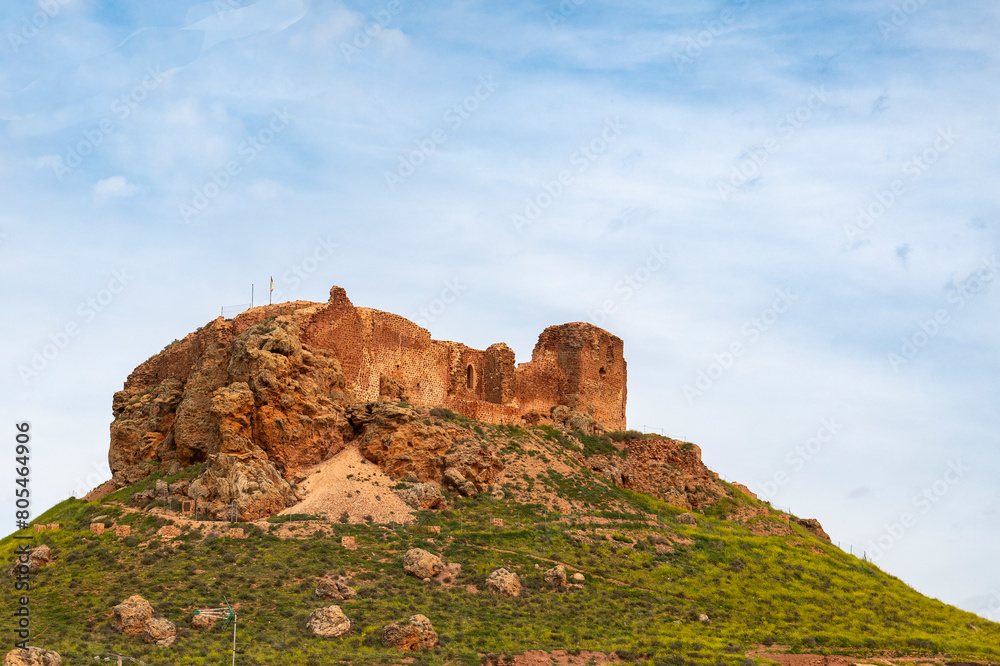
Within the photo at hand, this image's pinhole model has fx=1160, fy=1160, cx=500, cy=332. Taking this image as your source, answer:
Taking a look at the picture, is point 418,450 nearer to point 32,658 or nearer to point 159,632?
point 159,632

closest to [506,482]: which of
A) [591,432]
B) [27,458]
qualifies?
[591,432]

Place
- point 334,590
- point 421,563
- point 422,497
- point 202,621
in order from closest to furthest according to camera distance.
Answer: point 202,621 → point 334,590 → point 421,563 → point 422,497

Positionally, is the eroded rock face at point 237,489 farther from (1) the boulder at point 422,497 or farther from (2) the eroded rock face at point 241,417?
(1) the boulder at point 422,497

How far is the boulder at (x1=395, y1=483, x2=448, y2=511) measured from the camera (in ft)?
176

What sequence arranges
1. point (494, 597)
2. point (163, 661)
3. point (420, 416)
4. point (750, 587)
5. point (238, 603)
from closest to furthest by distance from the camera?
point (163, 661)
point (238, 603)
point (494, 597)
point (750, 587)
point (420, 416)

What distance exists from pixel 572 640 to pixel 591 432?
80.2ft

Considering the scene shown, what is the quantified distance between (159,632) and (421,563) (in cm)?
1141

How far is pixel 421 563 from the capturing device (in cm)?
4788

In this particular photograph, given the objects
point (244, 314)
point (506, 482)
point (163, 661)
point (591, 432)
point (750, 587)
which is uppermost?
point (244, 314)

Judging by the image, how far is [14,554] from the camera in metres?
49.7

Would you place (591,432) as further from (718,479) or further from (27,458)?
(27,458)

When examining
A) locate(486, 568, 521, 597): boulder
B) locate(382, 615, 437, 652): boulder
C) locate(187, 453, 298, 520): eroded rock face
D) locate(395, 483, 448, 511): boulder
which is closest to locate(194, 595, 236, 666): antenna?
locate(382, 615, 437, 652): boulder

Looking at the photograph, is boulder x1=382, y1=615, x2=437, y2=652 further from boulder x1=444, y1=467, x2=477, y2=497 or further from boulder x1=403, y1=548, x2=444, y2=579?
boulder x1=444, y1=467, x2=477, y2=497

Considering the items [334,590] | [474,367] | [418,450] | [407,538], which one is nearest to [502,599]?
[407,538]
